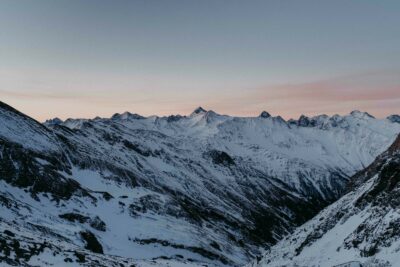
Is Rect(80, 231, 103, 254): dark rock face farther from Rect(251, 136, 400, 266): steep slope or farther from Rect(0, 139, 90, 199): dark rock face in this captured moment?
Rect(0, 139, 90, 199): dark rock face

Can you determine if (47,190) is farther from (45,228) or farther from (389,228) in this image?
(389,228)

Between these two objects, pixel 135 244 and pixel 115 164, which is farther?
pixel 115 164

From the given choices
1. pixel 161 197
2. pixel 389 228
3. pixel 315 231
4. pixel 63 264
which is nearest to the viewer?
pixel 389 228

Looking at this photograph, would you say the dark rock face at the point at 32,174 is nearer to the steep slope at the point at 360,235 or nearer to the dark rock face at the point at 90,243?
the dark rock face at the point at 90,243

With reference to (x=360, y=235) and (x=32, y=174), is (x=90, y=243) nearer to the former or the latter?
(x=32, y=174)

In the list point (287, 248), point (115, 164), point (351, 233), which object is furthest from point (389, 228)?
point (115, 164)

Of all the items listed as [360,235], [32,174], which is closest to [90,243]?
[32,174]

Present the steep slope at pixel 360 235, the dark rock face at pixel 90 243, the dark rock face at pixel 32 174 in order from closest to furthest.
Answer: the steep slope at pixel 360 235
the dark rock face at pixel 90 243
the dark rock face at pixel 32 174

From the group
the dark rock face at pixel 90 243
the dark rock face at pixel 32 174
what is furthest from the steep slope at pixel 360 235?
the dark rock face at pixel 32 174

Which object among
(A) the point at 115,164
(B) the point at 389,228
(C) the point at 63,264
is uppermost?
(B) the point at 389,228
